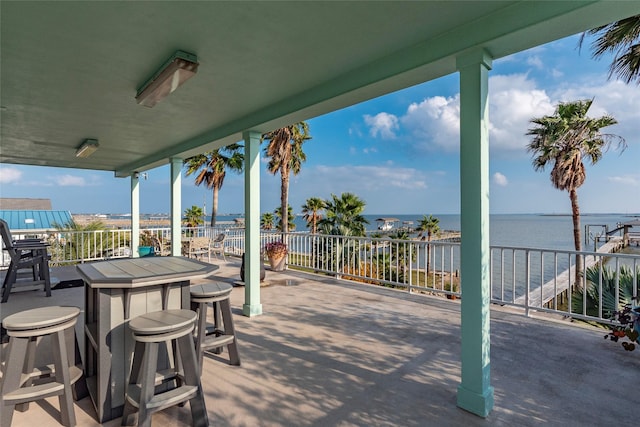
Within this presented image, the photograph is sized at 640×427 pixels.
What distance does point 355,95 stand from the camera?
9.36 feet

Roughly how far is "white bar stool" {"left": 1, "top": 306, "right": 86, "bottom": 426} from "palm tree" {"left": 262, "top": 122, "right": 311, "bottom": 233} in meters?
9.62

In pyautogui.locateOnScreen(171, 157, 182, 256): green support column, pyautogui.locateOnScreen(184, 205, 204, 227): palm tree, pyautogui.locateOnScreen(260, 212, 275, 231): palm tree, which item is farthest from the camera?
pyautogui.locateOnScreen(260, 212, 275, 231): palm tree

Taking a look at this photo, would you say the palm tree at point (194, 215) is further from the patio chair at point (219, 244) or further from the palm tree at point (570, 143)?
the palm tree at point (570, 143)

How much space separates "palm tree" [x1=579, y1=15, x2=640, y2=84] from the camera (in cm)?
324

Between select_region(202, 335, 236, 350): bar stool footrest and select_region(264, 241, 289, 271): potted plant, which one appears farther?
select_region(264, 241, 289, 271): potted plant

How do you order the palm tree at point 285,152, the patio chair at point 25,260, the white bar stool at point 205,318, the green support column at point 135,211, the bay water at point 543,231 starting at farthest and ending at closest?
the bay water at point 543,231, the palm tree at point 285,152, the green support column at point 135,211, the patio chair at point 25,260, the white bar stool at point 205,318

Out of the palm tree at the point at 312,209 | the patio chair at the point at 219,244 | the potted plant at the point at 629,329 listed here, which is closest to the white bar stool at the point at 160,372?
the potted plant at the point at 629,329

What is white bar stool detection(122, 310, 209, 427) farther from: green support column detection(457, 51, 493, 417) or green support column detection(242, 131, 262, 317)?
green support column detection(242, 131, 262, 317)

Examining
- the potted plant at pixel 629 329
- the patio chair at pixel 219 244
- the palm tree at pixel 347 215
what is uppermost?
the palm tree at pixel 347 215

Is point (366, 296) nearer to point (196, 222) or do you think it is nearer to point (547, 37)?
point (547, 37)

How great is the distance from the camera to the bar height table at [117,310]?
1896 mm

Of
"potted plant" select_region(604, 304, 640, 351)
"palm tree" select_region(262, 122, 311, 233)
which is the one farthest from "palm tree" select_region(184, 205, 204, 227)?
"potted plant" select_region(604, 304, 640, 351)

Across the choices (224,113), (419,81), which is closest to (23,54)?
(224,113)

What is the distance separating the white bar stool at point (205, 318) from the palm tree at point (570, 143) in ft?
36.5
